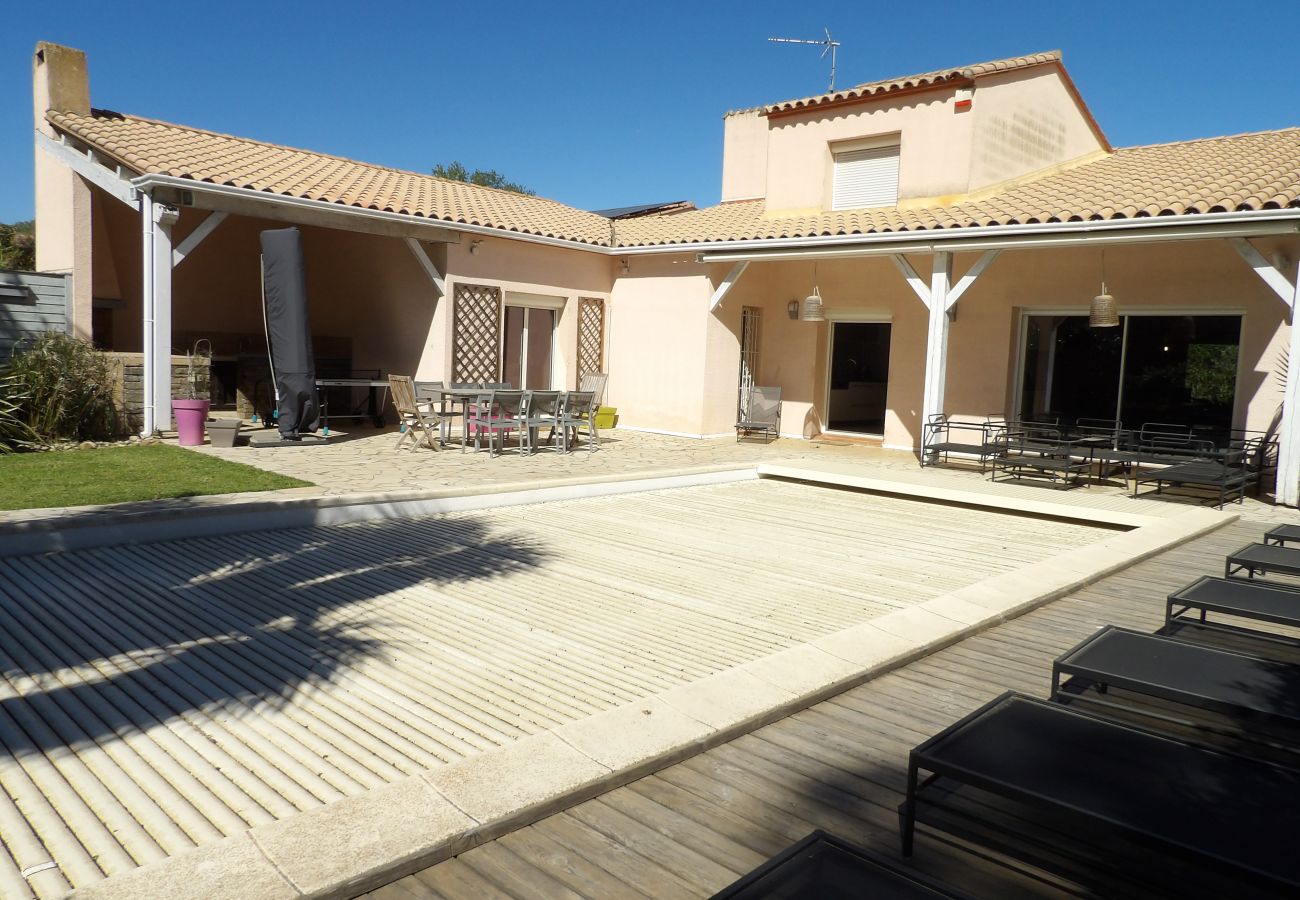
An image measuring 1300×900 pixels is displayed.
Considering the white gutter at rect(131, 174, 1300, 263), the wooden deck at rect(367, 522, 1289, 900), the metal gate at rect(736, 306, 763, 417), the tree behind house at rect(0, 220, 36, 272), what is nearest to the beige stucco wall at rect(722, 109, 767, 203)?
the metal gate at rect(736, 306, 763, 417)

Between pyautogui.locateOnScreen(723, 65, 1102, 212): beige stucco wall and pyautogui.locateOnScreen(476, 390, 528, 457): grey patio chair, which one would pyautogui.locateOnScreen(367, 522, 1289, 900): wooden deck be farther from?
pyautogui.locateOnScreen(723, 65, 1102, 212): beige stucco wall

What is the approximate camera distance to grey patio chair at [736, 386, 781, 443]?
1428cm

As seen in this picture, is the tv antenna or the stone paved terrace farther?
the tv antenna

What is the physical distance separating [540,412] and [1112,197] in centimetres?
745

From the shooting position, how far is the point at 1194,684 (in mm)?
3111

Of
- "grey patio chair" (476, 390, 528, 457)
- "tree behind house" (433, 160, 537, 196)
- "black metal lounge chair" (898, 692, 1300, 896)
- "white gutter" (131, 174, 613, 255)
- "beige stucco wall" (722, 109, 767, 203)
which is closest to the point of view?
"black metal lounge chair" (898, 692, 1300, 896)

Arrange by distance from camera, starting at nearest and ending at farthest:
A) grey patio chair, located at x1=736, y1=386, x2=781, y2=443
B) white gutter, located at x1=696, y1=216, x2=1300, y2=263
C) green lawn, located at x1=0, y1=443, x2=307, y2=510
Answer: green lawn, located at x1=0, y1=443, x2=307, y2=510, white gutter, located at x1=696, y1=216, x2=1300, y2=263, grey patio chair, located at x1=736, y1=386, x2=781, y2=443

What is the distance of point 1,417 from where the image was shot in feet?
31.1

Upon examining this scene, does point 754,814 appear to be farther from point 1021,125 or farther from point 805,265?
point 1021,125

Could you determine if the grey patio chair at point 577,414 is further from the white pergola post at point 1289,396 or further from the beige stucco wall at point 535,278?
the white pergola post at point 1289,396

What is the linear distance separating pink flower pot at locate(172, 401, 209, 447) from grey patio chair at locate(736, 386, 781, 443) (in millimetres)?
7623

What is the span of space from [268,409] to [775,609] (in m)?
11.3

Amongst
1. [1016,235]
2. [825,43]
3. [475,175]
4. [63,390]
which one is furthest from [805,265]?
[475,175]

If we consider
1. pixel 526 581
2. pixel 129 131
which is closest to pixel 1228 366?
pixel 526 581
